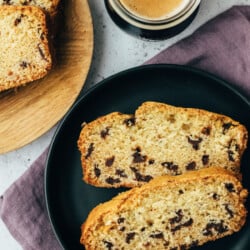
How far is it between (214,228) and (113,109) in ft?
1.78

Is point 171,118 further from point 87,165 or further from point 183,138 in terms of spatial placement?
point 87,165

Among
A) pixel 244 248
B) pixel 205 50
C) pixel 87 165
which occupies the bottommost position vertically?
pixel 244 248

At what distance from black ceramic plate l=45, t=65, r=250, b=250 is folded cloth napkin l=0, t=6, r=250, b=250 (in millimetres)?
88

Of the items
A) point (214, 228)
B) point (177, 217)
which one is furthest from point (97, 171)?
point (214, 228)

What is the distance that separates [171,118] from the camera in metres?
2.65

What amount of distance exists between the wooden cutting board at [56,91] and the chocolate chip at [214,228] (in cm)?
64

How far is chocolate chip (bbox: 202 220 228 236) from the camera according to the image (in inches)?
103

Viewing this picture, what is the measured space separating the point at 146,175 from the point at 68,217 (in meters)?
0.32

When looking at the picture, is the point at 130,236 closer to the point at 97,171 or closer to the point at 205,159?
the point at 97,171

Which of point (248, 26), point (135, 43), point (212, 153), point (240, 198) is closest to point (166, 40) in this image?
point (135, 43)

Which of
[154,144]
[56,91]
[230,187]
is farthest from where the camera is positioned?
[56,91]

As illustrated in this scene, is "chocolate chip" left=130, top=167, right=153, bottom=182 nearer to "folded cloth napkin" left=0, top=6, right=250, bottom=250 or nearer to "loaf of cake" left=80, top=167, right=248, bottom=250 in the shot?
"loaf of cake" left=80, top=167, right=248, bottom=250

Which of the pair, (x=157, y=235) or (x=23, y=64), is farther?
(x=23, y=64)

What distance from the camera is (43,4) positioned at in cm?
271
